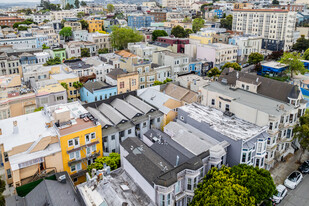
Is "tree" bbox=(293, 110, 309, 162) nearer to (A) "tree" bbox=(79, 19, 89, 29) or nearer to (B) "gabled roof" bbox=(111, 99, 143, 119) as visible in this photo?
(B) "gabled roof" bbox=(111, 99, 143, 119)

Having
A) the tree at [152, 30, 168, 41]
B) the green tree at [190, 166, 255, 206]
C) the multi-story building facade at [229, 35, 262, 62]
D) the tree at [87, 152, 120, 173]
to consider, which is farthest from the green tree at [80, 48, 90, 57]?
the green tree at [190, 166, 255, 206]

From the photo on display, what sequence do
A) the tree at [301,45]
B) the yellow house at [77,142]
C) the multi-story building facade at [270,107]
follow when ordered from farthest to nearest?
1. the tree at [301,45]
2. the multi-story building facade at [270,107]
3. the yellow house at [77,142]

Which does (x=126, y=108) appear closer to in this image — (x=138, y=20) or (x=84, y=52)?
(x=84, y=52)

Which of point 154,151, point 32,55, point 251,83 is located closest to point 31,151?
point 154,151

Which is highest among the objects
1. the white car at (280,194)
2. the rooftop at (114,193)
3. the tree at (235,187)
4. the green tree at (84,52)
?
the green tree at (84,52)

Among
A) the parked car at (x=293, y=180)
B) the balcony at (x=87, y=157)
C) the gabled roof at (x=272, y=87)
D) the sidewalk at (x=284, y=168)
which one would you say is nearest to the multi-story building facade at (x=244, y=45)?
the gabled roof at (x=272, y=87)

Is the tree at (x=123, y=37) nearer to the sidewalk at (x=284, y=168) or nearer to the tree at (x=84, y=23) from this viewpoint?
the tree at (x=84, y=23)
